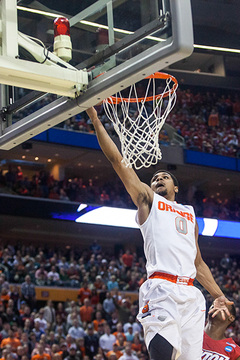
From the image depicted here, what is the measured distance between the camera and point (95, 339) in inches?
478

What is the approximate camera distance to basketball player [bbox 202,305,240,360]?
16.7ft

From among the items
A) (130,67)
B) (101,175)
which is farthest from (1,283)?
(101,175)

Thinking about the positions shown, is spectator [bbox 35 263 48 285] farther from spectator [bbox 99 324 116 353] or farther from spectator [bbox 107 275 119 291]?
spectator [bbox 99 324 116 353]

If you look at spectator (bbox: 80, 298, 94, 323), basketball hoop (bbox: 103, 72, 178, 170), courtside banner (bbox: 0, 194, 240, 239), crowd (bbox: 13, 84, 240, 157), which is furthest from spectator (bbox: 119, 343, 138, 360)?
crowd (bbox: 13, 84, 240, 157)

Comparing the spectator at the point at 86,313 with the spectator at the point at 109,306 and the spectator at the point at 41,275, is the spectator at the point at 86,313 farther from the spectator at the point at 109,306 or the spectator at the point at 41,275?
the spectator at the point at 41,275

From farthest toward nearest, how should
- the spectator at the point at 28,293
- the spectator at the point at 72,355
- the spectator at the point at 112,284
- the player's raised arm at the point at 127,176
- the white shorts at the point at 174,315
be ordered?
the spectator at the point at 112,284
the spectator at the point at 28,293
the spectator at the point at 72,355
the player's raised arm at the point at 127,176
the white shorts at the point at 174,315

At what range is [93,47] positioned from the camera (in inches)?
180

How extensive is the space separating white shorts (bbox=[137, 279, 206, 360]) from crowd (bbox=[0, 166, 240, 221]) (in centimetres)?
1479

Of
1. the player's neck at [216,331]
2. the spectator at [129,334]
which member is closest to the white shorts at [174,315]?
the player's neck at [216,331]

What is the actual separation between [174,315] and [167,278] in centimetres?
30

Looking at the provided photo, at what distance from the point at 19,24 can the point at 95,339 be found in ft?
28.8

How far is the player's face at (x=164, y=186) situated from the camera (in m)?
4.88

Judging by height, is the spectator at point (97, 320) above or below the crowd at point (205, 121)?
below

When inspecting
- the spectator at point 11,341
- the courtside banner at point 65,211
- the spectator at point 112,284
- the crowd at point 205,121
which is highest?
the crowd at point 205,121
